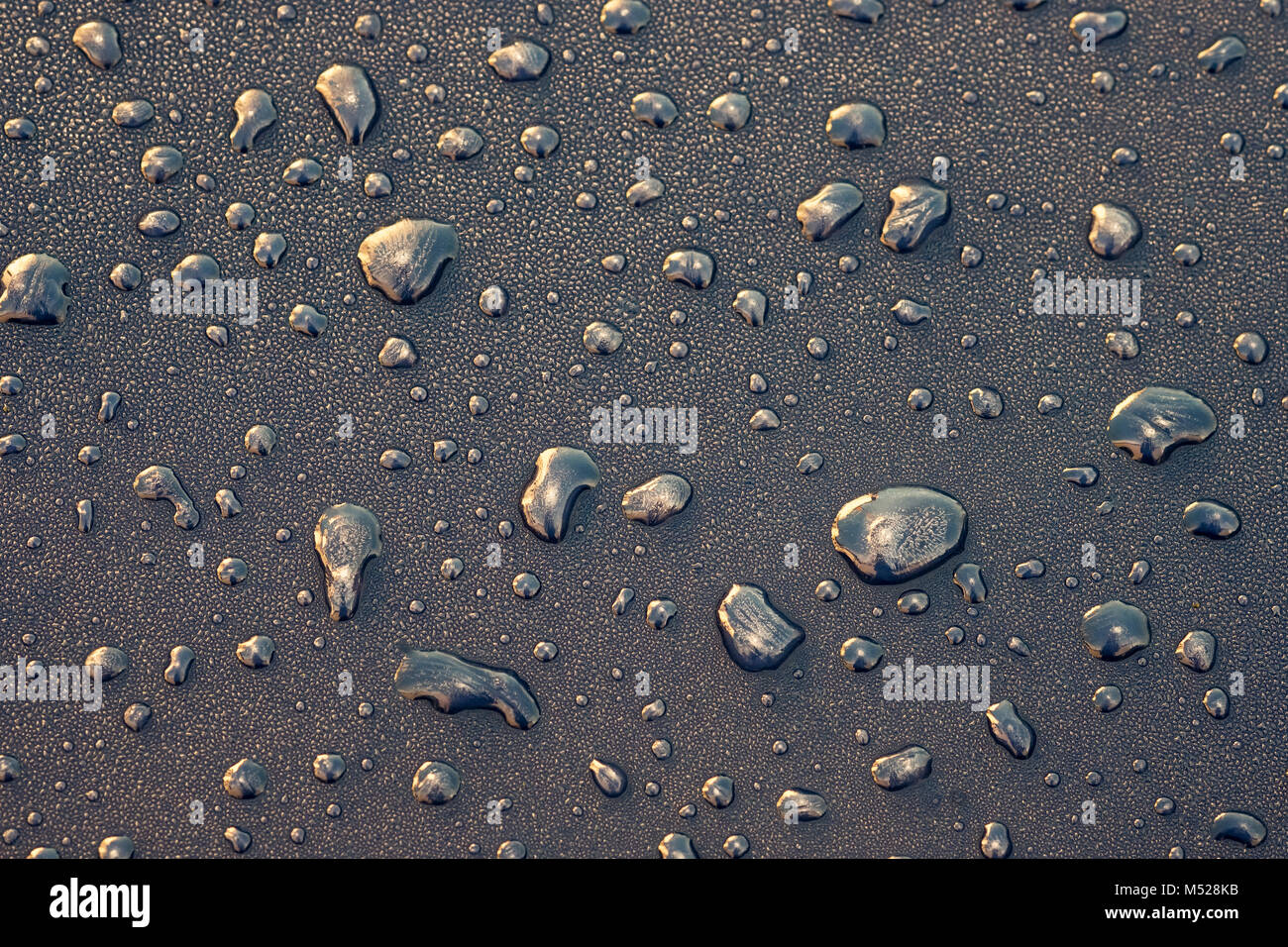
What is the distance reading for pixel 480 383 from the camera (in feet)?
1.50

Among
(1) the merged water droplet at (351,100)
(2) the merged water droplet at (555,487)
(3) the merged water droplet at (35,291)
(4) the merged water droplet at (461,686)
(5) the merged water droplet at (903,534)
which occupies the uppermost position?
(1) the merged water droplet at (351,100)

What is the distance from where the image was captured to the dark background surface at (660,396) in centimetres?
45

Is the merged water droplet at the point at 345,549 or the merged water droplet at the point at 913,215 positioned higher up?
the merged water droplet at the point at 913,215

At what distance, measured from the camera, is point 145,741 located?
1.51 ft

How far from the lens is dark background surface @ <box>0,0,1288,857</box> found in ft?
1.49

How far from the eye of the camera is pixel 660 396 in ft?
1.50

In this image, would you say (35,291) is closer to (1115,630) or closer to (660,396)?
(660,396)

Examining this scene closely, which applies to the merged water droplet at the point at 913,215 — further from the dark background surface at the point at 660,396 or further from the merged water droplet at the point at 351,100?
the merged water droplet at the point at 351,100

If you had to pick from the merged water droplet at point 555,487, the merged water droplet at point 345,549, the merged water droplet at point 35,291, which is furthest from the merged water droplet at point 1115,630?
the merged water droplet at point 35,291

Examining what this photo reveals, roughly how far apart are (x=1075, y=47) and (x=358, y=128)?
442mm
